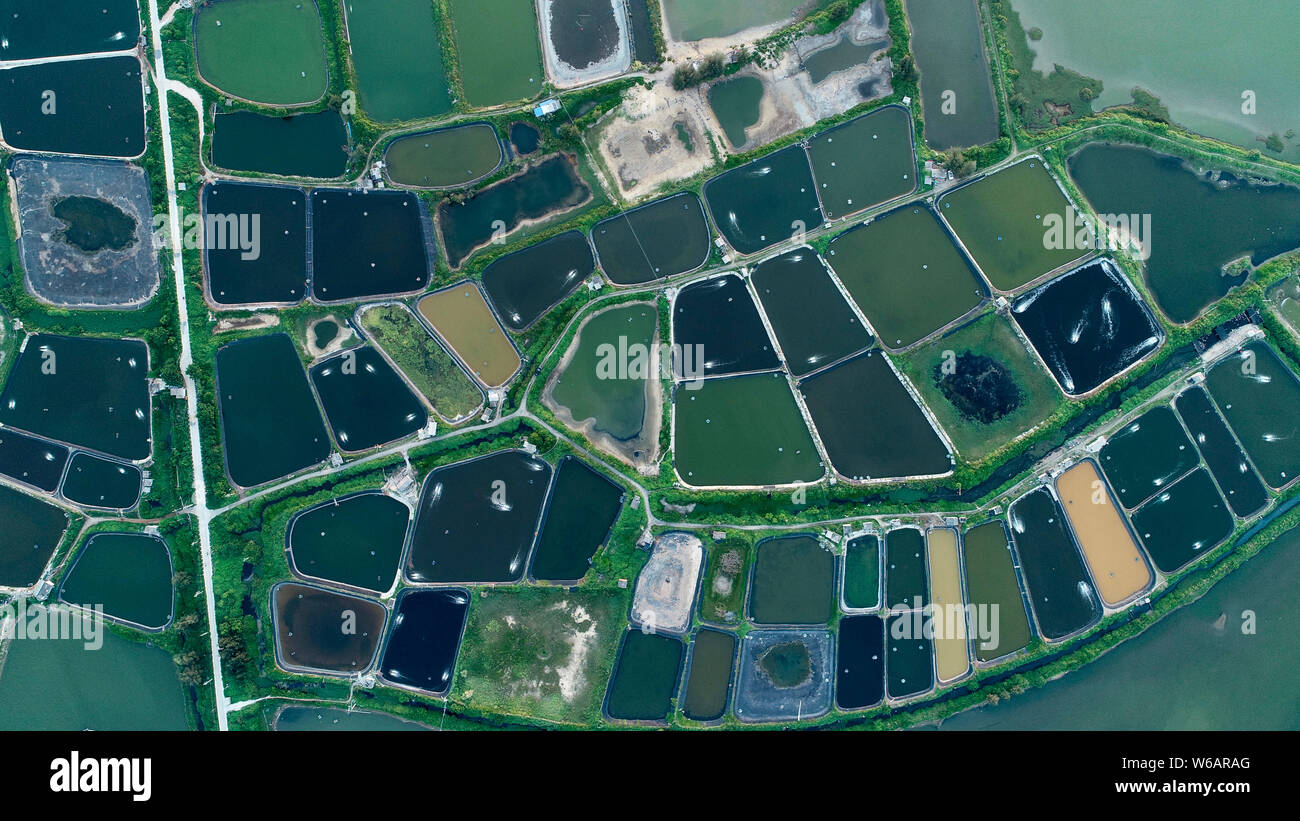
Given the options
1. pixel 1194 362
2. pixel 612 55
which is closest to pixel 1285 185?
pixel 1194 362

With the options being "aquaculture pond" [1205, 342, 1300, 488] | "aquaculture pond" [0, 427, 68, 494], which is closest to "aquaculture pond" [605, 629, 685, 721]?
"aquaculture pond" [0, 427, 68, 494]

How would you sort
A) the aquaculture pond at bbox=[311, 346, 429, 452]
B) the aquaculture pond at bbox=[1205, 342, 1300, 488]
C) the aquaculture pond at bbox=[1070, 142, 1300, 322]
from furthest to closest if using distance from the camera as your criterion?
the aquaculture pond at bbox=[1070, 142, 1300, 322] → the aquaculture pond at bbox=[1205, 342, 1300, 488] → the aquaculture pond at bbox=[311, 346, 429, 452]

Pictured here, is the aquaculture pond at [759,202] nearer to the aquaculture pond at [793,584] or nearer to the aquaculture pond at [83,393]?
the aquaculture pond at [793,584]

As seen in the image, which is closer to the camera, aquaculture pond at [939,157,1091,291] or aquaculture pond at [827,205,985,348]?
aquaculture pond at [827,205,985,348]

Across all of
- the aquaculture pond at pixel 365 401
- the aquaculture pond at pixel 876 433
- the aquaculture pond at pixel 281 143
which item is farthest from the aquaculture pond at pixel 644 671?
the aquaculture pond at pixel 281 143

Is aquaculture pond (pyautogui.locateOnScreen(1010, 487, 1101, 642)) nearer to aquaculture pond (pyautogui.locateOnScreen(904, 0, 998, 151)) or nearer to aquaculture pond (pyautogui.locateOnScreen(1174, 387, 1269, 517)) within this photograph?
aquaculture pond (pyautogui.locateOnScreen(1174, 387, 1269, 517))

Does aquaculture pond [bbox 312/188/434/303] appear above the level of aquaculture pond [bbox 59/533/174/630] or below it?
above

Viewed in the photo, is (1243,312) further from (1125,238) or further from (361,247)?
(361,247)
